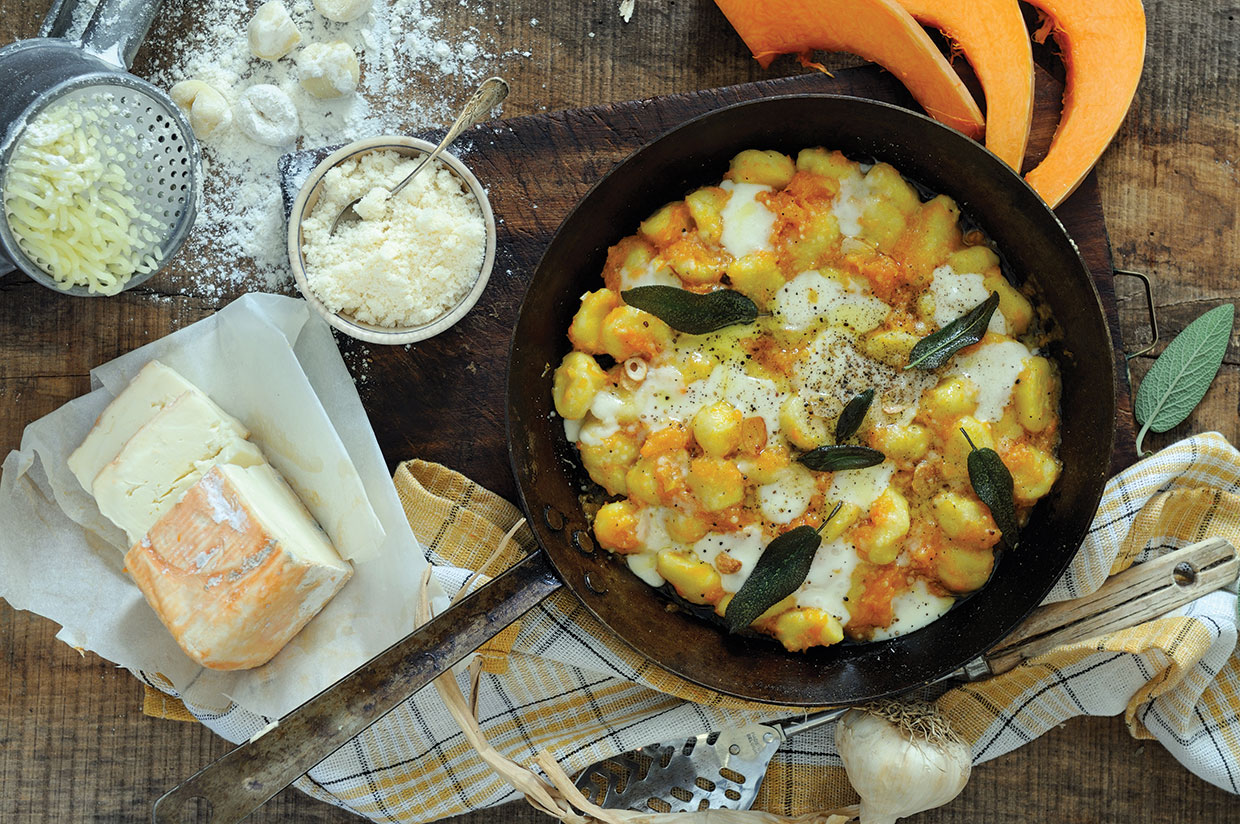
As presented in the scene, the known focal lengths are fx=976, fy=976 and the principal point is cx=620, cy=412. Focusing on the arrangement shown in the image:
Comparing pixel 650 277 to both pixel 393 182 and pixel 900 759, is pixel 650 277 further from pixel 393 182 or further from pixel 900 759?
pixel 900 759

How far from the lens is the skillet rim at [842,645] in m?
2.26

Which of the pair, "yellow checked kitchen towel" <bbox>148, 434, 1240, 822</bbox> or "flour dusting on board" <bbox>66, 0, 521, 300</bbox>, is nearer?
"yellow checked kitchen towel" <bbox>148, 434, 1240, 822</bbox>

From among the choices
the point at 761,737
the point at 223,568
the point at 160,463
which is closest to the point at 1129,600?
the point at 761,737

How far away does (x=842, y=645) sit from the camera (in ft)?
8.16

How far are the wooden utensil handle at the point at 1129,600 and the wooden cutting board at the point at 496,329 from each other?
0.94 feet

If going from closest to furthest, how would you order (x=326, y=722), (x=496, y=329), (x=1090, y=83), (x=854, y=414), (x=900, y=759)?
(x=326, y=722) → (x=854, y=414) → (x=900, y=759) → (x=1090, y=83) → (x=496, y=329)

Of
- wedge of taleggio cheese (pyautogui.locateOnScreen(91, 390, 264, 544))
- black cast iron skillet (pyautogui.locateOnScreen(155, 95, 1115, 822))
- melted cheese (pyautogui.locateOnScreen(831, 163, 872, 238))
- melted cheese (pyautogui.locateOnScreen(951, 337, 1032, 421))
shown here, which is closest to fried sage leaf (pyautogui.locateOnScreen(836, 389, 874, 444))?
melted cheese (pyautogui.locateOnScreen(951, 337, 1032, 421))

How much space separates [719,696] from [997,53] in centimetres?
177

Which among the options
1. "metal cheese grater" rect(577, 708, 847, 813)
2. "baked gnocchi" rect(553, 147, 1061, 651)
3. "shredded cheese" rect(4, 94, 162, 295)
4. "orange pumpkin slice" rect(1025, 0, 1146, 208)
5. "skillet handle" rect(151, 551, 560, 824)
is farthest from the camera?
"metal cheese grater" rect(577, 708, 847, 813)

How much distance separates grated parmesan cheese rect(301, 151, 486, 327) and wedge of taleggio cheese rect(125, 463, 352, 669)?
53cm

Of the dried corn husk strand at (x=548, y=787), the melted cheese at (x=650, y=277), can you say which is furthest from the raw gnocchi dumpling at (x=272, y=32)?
the dried corn husk strand at (x=548, y=787)

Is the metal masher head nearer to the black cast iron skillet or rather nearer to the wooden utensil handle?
the black cast iron skillet

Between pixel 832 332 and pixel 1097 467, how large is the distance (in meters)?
0.70

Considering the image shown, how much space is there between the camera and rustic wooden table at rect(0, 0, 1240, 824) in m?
2.65
